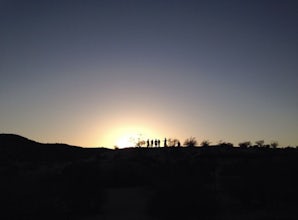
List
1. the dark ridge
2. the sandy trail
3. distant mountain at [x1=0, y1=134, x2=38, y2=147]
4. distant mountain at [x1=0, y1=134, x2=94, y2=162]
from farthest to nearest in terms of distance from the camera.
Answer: distant mountain at [x1=0, y1=134, x2=38, y2=147]
distant mountain at [x1=0, y1=134, x2=94, y2=162]
the dark ridge
the sandy trail

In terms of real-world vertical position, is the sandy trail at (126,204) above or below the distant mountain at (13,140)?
below

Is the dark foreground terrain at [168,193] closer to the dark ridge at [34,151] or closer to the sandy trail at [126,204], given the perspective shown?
the sandy trail at [126,204]

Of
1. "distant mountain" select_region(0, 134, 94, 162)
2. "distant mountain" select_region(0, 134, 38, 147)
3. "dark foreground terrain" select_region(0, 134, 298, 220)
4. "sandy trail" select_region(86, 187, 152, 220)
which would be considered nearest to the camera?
"dark foreground terrain" select_region(0, 134, 298, 220)

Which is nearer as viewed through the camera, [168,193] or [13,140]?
[168,193]

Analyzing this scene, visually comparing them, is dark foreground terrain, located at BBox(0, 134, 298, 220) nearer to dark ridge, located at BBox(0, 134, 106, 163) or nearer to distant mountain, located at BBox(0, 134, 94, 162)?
dark ridge, located at BBox(0, 134, 106, 163)

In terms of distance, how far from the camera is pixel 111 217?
21688mm

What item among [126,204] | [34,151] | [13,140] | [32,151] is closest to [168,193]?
[126,204]

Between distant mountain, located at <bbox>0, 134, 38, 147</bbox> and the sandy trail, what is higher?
distant mountain, located at <bbox>0, 134, 38, 147</bbox>

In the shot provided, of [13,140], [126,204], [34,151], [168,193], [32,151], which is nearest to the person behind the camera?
[168,193]

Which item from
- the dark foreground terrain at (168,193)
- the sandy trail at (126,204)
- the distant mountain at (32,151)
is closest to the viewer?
A: the dark foreground terrain at (168,193)

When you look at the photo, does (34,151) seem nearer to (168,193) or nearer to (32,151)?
(32,151)

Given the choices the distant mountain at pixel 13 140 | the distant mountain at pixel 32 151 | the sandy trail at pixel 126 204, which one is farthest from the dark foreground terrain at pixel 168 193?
the distant mountain at pixel 13 140

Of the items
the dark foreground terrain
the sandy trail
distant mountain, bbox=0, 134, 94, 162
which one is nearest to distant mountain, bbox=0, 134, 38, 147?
distant mountain, bbox=0, 134, 94, 162

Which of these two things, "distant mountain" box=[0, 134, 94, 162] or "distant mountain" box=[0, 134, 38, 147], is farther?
"distant mountain" box=[0, 134, 38, 147]
